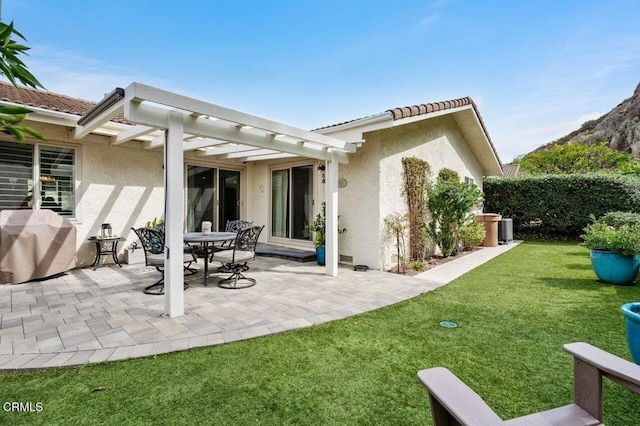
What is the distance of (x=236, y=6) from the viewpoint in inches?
351

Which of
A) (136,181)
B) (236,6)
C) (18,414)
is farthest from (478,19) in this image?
(18,414)

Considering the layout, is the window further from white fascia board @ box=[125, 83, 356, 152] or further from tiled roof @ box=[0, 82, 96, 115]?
white fascia board @ box=[125, 83, 356, 152]

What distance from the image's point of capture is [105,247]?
8.12 meters

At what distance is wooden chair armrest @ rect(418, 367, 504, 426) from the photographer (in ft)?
4.67

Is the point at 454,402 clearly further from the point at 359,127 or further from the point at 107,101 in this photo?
the point at 359,127

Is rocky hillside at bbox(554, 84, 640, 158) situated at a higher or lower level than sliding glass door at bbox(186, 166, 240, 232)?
higher

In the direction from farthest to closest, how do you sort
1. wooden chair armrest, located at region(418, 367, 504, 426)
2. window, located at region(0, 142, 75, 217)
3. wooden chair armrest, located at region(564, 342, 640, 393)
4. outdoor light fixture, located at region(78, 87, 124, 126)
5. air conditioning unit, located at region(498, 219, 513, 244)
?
air conditioning unit, located at region(498, 219, 513, 244) < window, located at region(0, 142, 75, 217) < outdoor light fixture, located at region(78, 87, 124, 126) < wooden chair armrest, located at region(564, 342, 640, 393) < wooden chair armrest, located at region(418, 367, 504, 426)

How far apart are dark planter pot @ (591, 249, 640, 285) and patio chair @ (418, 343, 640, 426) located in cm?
606

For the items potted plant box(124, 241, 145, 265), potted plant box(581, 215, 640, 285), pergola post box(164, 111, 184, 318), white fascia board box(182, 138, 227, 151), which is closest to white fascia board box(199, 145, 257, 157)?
white fascia board box(182, 138, 227, 151)

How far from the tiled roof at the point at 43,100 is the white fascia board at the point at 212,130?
3.97 meters

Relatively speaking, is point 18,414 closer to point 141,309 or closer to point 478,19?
point 141,309

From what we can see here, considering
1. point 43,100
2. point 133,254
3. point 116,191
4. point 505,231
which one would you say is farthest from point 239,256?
point 505,231

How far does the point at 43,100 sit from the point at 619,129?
46.3 meters

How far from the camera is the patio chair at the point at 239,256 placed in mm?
6137
